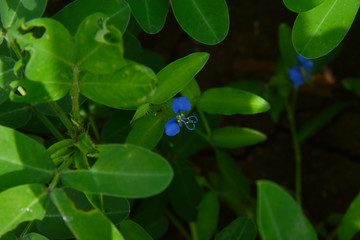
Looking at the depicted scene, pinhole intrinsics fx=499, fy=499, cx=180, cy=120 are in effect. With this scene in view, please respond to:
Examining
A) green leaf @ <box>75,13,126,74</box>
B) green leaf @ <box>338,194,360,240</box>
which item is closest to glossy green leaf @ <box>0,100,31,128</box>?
green leaf @ <box>75,13,126,74</box>

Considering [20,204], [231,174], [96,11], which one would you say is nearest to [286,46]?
[231,174]

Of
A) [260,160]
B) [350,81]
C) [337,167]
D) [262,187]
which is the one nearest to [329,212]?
[337,167]

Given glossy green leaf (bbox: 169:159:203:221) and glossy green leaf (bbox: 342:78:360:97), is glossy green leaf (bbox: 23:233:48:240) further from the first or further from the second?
glossy green leaf (bbox: 342:78:360:97)

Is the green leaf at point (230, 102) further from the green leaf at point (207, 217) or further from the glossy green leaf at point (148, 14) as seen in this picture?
the green leaf at point (207, 217)

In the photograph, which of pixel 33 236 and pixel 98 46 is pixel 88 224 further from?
pixel 98 46

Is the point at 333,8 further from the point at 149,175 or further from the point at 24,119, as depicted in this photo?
the point at 24,119

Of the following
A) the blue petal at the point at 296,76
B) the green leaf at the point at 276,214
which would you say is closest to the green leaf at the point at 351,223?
the green leaf at the point at 276,214
